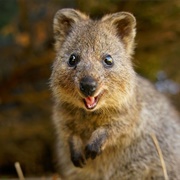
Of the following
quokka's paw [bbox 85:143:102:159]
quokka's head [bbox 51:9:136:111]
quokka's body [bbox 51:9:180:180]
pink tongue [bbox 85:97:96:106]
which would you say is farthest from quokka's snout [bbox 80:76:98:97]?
quokka's paw [bbox 85:143:102:159]

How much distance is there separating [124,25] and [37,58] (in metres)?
3.46

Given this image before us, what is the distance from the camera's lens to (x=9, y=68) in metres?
10.4

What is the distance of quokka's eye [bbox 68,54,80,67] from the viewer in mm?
6481

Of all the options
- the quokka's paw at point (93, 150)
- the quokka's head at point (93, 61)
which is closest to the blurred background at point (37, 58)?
the quokka's head at point (93, 61)

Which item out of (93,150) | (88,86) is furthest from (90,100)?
(93,150)

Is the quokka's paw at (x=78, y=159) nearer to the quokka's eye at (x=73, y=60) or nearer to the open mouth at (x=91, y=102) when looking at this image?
the open mouth at (x=91, y=102)

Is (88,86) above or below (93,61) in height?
below

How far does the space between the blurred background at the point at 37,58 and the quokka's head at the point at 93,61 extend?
8.02 feet

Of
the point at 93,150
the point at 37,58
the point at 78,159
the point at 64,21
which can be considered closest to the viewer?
the point at 93,150

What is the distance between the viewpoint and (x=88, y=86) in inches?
235

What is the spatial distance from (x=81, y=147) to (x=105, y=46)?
1.39 meters

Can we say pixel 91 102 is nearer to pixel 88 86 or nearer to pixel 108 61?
pixel 88 86

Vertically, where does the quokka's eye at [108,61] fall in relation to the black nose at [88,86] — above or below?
above

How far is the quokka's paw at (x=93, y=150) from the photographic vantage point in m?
6.76
